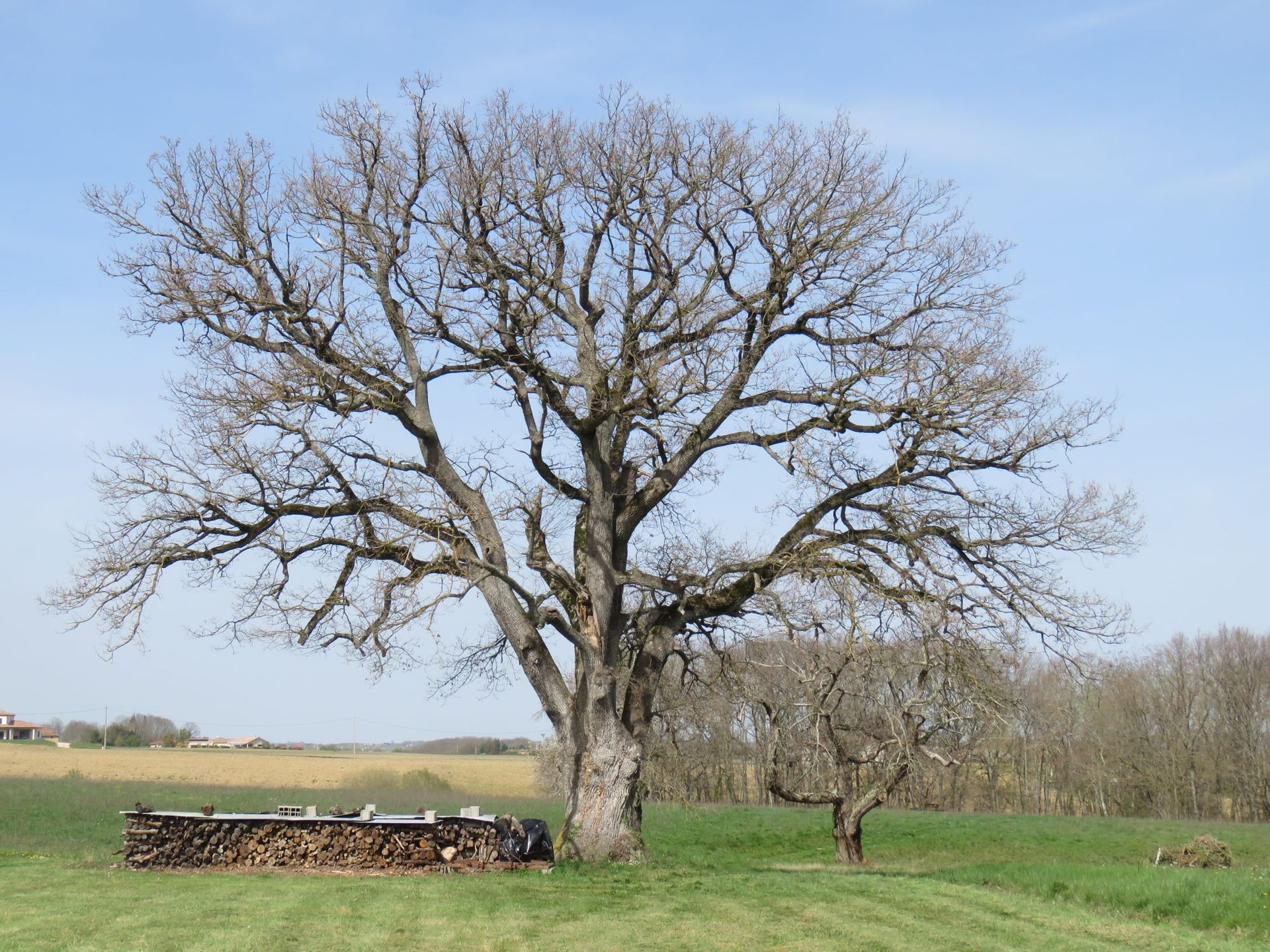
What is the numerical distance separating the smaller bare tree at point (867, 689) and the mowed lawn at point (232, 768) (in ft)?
107

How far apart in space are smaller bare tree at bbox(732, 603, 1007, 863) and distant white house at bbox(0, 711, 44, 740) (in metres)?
136

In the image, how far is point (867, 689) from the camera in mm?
18266

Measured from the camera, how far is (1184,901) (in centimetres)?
1310

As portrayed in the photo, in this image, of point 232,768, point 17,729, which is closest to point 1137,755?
point 232,768

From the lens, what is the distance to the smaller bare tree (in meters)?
15.5

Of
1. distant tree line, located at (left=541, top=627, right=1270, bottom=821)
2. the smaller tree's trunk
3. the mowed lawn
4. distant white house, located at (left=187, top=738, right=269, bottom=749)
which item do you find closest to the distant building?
distant white house, located at (left=187, top=738, right=269, bottom=749)

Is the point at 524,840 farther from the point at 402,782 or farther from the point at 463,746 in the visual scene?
the point at 463,746

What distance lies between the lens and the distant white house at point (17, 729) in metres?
136

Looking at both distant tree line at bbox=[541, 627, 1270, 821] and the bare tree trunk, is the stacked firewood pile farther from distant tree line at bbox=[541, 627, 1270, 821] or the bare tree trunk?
distant tree line at bbox=[541, 627, 1270, 821]

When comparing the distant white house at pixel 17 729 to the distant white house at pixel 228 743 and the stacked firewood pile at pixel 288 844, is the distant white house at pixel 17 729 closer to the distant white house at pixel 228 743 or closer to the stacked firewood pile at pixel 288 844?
the distant white house at pixel 228 743

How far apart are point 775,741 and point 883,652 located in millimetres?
3205

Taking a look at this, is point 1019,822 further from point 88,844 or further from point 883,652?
point 88,844

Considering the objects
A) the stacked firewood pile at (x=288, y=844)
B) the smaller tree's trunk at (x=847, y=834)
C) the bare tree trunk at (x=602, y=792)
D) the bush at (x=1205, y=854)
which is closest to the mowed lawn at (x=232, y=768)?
the smaller tree's trunk at (x=847, y=834)

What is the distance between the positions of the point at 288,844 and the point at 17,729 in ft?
482
